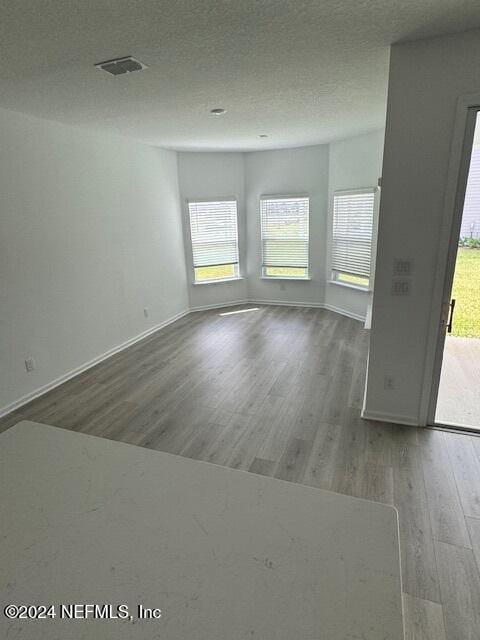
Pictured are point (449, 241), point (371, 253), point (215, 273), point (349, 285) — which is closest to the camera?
point (449, 241)

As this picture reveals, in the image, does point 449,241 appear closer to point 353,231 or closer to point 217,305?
point 353,231

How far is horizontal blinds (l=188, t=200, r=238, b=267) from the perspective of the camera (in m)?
6.20

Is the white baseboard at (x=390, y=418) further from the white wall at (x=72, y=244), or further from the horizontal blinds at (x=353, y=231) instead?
the white wall at (x=72, y=244)

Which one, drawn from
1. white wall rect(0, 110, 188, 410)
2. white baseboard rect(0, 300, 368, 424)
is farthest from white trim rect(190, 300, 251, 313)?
white wall rect(0, 110, 188, 410)

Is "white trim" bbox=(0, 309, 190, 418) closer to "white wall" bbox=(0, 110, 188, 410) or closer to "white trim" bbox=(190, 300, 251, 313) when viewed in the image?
"white wall" bbox=(0, 110, 188, 410)

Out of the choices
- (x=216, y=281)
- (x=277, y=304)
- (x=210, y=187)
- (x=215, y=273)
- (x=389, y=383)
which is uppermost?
(x=210, y=187)

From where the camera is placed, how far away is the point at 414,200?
2484mm

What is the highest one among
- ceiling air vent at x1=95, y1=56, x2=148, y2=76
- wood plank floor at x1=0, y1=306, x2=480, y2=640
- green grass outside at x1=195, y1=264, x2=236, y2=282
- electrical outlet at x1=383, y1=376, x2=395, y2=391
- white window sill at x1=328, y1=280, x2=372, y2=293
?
ceiling air vent at x1=95, y1=56, x2=148, y2=76

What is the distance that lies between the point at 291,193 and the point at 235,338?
281cm

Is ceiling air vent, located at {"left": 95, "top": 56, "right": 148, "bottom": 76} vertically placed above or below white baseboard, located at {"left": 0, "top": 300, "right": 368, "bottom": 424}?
above

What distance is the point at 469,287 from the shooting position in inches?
105

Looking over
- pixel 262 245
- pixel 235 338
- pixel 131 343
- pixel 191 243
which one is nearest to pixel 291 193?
pixel 262 245

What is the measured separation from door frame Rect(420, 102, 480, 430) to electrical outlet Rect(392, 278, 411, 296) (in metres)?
0.18

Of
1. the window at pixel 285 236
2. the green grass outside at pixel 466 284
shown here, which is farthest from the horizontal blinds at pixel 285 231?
the green grass outside at pixel 466 284
